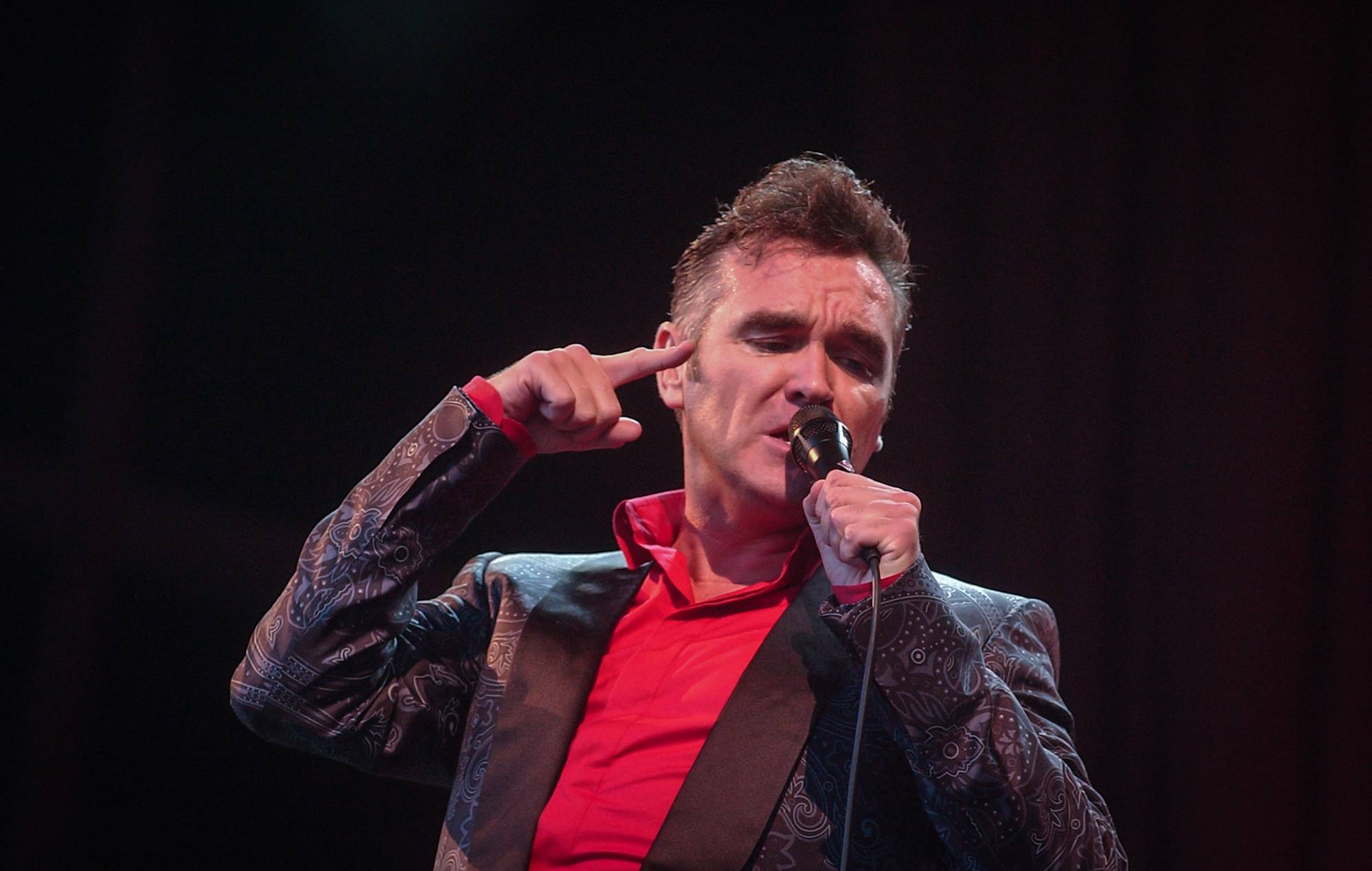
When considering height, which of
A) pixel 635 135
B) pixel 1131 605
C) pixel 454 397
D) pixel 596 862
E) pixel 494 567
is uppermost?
pixel 635 135

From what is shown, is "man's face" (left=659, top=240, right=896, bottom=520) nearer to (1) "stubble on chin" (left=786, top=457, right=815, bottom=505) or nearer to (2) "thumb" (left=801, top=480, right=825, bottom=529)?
(1) "stubble on chin" (left=786, top=457, right=815, bottom=505)

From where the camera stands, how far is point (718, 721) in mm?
1335

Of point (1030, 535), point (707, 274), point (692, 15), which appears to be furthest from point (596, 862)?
point (692, 15)

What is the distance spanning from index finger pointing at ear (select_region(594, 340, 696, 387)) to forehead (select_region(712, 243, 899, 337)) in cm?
21

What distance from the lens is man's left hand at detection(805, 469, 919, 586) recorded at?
114cm

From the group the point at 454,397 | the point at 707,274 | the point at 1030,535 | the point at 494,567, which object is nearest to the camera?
the point at 454,397

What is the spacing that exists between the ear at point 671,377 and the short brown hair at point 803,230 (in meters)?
0.02

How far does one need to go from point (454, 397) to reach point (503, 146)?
1142mm

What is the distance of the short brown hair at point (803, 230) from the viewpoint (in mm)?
1754

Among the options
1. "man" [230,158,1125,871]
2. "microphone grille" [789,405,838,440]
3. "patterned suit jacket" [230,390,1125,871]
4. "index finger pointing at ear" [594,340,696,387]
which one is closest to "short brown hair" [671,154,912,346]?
"man" [230,158,1125,871]

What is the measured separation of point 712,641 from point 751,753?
242mm

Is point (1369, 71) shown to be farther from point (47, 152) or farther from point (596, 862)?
point (47, 152)

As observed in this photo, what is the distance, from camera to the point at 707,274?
71.3 inches

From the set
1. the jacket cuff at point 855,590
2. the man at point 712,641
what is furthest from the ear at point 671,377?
the jacket cuff at point 855,590
